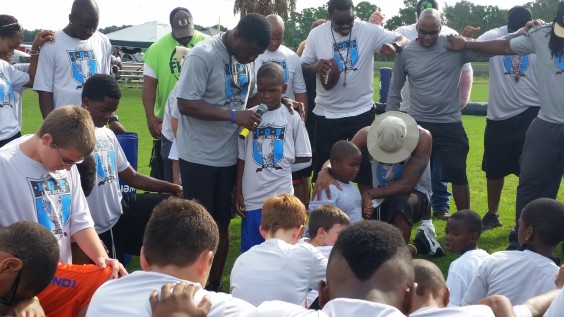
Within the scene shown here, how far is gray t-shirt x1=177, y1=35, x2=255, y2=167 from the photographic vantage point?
6508mm

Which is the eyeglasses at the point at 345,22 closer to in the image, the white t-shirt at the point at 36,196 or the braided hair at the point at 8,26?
the braided hair at the point at 8,26

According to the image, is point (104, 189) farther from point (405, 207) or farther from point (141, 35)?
point (141, 35)

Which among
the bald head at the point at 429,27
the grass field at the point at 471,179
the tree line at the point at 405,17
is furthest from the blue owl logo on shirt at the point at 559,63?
the tree line at the point at 405,17

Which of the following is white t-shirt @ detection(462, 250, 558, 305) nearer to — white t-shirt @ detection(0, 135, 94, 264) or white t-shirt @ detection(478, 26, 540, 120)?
white t-shirt @ detection(0, 135, 94, 264)

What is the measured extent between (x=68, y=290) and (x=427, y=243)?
3881 millimetres

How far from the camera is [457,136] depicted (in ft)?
27.5

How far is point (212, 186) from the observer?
22.1 feet

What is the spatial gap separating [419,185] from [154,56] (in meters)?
3.19

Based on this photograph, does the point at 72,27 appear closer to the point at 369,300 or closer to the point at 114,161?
the point at 114,161

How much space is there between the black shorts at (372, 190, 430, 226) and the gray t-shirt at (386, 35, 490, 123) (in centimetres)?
133

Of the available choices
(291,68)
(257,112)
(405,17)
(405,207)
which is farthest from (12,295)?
(405,17)

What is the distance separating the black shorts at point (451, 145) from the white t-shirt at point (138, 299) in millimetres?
5442

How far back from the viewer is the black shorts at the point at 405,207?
708 cm

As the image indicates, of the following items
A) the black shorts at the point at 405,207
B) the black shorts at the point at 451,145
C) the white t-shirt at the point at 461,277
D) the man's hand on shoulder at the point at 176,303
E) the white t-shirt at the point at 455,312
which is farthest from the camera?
the black shorts at the point at 451,145
